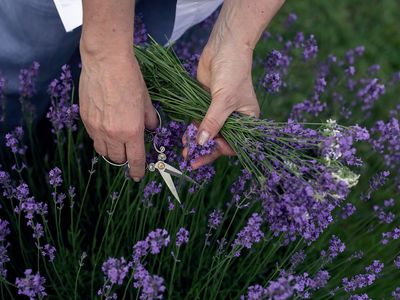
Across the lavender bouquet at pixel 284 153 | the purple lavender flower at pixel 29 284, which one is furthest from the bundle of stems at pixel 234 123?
the purple lavender flower at pixel 29 284

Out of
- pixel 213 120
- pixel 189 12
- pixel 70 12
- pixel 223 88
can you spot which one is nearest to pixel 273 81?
pixel 223 88

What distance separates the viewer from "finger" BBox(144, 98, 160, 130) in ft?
5.73

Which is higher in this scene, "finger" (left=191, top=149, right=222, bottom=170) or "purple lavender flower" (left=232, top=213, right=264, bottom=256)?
"finger" (left=191, top=149, right=222, bottom=170)

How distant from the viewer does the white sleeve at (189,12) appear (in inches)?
94.8

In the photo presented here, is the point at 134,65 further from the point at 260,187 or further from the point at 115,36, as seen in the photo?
the point at 260,187

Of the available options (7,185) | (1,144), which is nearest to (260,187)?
(7,185)

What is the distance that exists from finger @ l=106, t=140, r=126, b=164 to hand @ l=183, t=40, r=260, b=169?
201 mm

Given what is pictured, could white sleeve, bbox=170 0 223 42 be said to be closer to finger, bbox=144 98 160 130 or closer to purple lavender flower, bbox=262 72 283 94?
purple lavender flower, bbox=262 72 283 94

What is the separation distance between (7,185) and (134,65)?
0.61 meters

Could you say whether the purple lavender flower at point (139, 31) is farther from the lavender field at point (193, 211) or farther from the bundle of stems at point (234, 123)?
the bundle of stems at point (234, 123)

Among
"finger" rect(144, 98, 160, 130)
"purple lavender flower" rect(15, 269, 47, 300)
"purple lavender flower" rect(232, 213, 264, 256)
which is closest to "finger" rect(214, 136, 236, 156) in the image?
"finger" rect(144, 98, 160, 130)

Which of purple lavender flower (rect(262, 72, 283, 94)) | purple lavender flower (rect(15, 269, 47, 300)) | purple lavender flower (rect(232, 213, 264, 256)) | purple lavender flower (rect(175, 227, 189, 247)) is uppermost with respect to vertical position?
purple lavender flower (rect(262, 72, 283, 94))

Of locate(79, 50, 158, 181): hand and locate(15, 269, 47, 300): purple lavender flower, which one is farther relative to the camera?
locate(79, 50, 158, 181): hand

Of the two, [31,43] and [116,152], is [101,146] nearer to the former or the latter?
[116,152]
